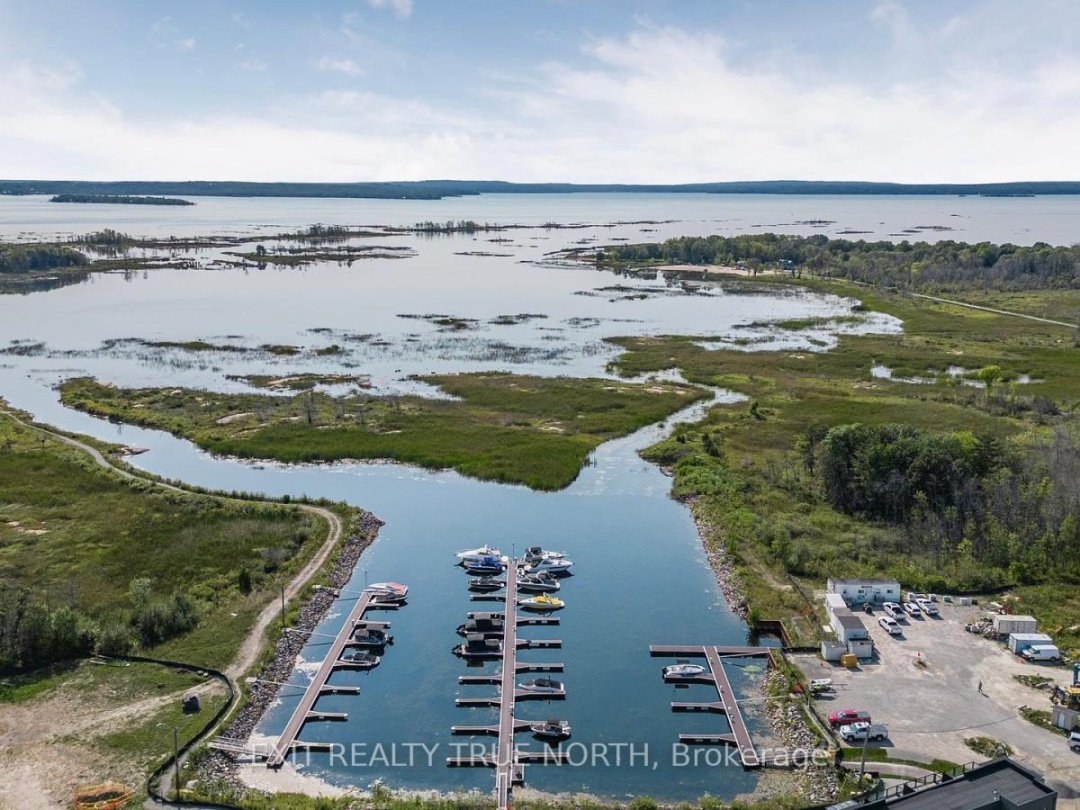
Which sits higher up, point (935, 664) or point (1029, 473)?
point (1029, 473)

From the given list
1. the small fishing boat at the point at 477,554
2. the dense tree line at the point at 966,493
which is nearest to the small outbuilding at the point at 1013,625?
the dense tree line at the point at 966,493

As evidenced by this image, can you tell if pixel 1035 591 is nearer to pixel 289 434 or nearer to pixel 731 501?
pixel 731 501

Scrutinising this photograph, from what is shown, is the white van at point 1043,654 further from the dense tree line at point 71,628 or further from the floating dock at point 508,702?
the dense tree line at point 71,628

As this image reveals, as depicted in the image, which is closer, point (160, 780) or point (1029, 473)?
point (160, 780)

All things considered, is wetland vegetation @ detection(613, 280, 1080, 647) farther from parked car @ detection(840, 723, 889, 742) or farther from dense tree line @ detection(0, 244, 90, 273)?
dense tree line @ detection(0, 244, 90, 273)

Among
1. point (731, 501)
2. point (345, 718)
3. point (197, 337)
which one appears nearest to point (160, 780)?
point (345, 718)

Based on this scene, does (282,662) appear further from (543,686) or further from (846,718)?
(846,718)
